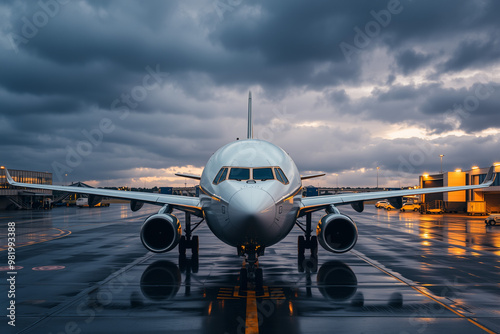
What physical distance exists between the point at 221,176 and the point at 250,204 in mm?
2246

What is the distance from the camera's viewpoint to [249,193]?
1026 cm

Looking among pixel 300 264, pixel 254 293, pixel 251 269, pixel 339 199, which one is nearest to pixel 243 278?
pixel 251 269

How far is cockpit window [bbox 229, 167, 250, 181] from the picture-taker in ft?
38.0

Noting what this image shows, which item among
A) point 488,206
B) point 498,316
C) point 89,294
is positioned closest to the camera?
point 498,316

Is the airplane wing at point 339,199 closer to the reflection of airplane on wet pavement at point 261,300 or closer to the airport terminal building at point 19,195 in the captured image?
the reflection of airplane on wet pavement at point 261,300

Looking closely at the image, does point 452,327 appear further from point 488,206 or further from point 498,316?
point 488,206

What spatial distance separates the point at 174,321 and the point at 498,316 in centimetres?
788

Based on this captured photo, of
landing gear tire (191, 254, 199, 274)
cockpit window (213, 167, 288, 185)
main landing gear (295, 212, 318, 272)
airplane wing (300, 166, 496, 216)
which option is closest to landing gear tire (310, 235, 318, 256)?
main landing gear (295, 212, 318, 272)

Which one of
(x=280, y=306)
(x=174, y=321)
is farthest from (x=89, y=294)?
(x=280, y=306)

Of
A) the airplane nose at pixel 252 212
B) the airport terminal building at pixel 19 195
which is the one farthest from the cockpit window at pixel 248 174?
the airport terminal building at pixel 19 195

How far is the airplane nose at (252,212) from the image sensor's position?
9820 mm

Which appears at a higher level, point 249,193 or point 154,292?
point 249,193

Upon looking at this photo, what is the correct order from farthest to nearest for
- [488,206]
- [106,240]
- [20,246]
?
[488,206]
[106,240]
[20,246]

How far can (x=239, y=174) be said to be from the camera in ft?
38.3
